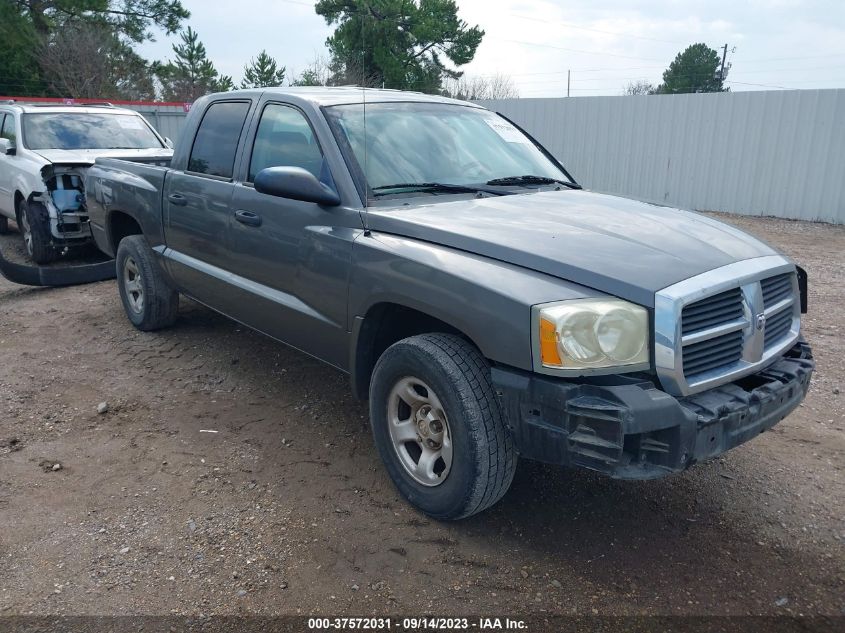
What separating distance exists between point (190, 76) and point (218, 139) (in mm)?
32022

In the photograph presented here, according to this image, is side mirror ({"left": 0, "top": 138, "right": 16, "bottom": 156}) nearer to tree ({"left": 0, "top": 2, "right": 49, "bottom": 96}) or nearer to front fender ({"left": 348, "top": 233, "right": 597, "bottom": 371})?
front fender ({"left": 348, "top": 233, "right": 597, "bottom": 371})

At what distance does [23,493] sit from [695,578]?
3146mm

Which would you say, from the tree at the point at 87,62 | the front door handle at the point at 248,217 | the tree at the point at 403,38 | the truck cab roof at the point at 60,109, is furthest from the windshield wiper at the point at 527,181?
the tree at the point at 87,62

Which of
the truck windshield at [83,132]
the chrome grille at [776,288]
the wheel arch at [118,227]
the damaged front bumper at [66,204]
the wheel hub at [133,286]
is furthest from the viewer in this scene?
the truck windshield at [83,132]

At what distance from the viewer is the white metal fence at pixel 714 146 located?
1184 centimetres

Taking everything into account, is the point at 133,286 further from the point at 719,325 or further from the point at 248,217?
the point at 719,325

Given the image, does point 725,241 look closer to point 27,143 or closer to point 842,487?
point 842,487

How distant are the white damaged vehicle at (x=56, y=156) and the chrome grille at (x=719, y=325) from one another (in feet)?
17.9

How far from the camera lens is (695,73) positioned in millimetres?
46062

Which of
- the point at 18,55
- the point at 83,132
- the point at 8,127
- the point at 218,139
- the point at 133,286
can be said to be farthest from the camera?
the point at 18,55

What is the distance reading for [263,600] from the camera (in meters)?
2.66

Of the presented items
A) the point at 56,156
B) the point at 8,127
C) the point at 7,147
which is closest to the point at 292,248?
the point at 56,156

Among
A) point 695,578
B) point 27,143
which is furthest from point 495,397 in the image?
point 27,143

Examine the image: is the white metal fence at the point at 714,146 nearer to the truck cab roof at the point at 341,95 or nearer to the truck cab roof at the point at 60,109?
the truck cab roof at the point at 341,95
